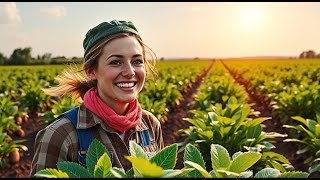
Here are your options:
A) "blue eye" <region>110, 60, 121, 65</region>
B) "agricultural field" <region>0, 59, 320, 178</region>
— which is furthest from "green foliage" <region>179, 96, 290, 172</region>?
"blue eye" <region>110, 60, 121, 65</region>

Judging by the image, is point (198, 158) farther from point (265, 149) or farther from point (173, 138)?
point (173, 138)

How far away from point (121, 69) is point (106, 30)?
0.28m

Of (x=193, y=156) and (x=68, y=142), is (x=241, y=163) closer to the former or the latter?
(x=193, y=156)

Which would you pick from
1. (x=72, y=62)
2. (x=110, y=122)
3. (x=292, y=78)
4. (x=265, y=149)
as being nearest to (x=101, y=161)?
(x=110, y=122)

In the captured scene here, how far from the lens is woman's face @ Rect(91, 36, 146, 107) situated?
284 centimetres

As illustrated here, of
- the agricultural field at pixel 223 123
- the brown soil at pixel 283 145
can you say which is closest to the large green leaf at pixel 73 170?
the agricultural field at pixel 223 123

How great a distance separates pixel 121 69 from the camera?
2.86 m

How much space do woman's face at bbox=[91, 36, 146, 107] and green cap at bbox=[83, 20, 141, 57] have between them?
6 centimetres

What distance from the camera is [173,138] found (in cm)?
904

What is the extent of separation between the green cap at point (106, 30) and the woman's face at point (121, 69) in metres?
0.06

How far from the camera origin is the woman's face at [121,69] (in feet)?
9.33

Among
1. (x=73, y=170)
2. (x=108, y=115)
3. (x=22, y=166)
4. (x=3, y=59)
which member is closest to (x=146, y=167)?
(x=73, y=170)

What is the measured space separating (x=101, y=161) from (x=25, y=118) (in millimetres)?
10104

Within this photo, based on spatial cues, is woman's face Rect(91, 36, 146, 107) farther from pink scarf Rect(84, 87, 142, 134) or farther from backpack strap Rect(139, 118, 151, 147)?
backpack strap Rect(139, 118, 151, 147)
